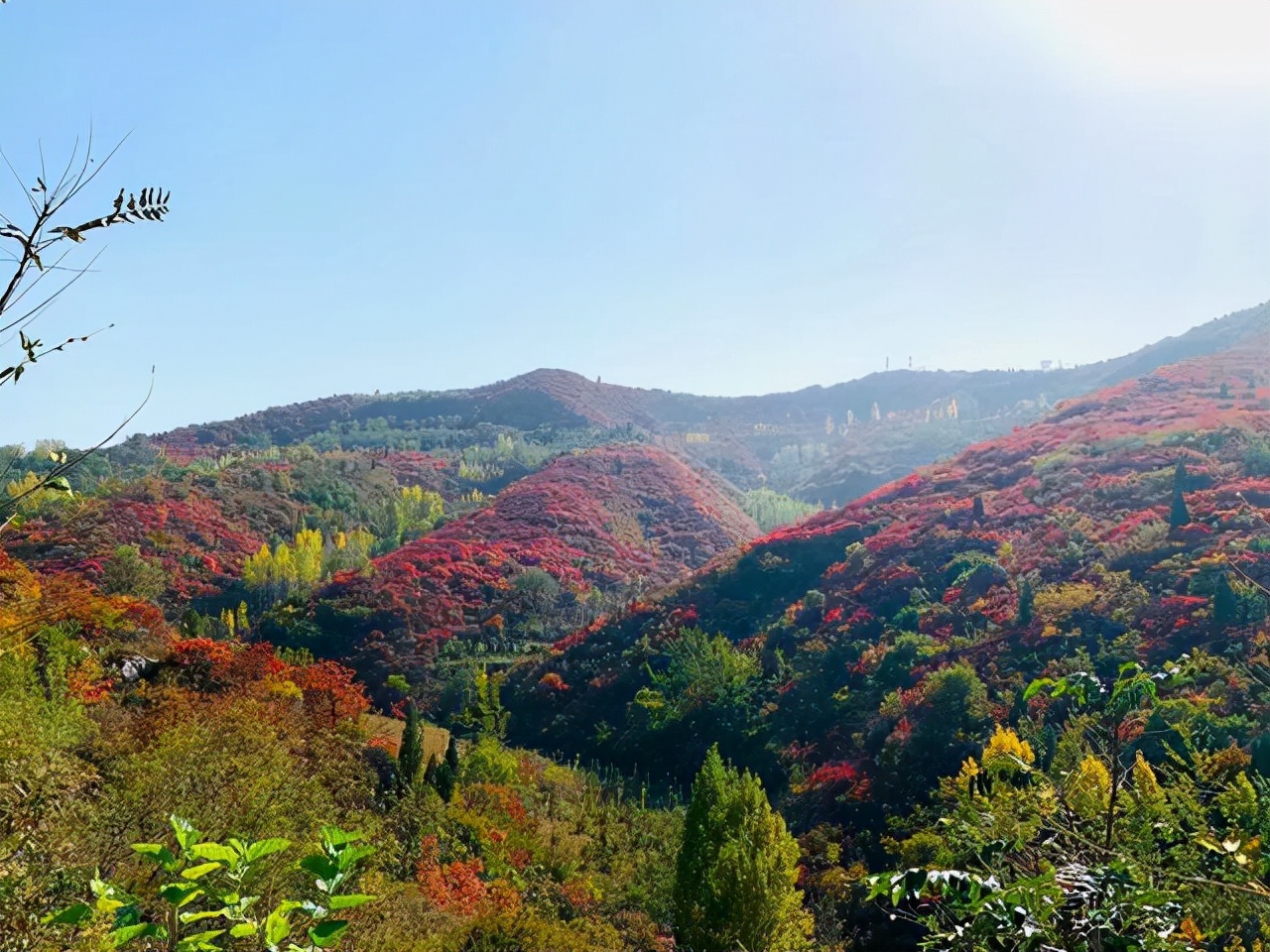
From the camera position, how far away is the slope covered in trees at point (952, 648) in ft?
60.4

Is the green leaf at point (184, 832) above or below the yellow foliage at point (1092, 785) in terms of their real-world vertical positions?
above

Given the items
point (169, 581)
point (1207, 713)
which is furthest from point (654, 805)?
point (169, 581)

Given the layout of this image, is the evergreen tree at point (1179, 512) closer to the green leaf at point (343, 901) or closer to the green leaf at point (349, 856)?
the green leaf at point (349, 856)

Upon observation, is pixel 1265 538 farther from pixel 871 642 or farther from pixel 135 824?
pixel 135 824

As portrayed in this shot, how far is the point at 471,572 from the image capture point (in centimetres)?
4700

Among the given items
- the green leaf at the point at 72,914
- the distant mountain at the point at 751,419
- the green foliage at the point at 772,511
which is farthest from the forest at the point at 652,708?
the distant mountain at the point at 751,419

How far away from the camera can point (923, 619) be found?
101ft

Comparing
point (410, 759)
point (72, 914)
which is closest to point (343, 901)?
point (72, 914)

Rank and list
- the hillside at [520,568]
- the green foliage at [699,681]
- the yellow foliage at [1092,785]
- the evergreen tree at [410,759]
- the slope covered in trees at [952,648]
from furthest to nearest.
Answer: the hillside at [520,568], the green foliage at [699,681], the evergreen tree at [410,759], the slope covered in trees at [952,648], the yellow foliage at [1092,785]

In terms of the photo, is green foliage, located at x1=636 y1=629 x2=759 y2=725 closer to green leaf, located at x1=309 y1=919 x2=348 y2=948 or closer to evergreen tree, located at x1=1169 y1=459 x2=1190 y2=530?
evergreen tree, located at x1=1169 y1=459 x2=1190 y2=530

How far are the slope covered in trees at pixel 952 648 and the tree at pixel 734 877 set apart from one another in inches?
98.9

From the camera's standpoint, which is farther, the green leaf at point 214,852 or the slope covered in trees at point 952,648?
the slope covered in trees at point 952,648

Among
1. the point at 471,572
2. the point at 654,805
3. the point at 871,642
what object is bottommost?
the point at 654,805

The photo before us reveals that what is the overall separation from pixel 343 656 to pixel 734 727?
20482 millimetres
